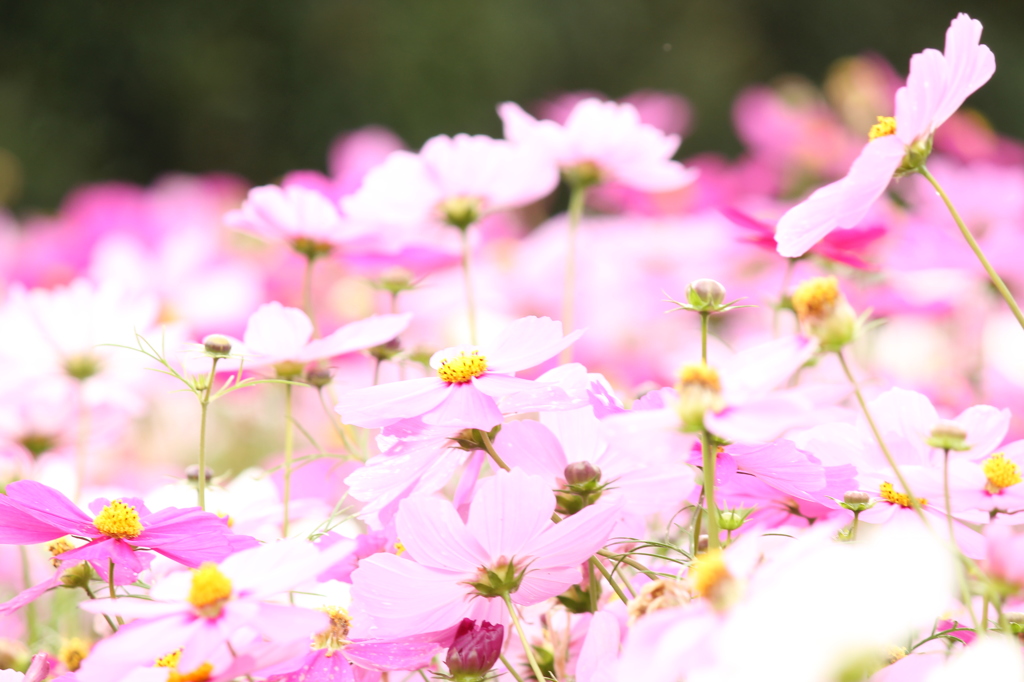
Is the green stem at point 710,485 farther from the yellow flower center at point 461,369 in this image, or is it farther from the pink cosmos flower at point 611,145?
the pink cosmos flower at point 611,145

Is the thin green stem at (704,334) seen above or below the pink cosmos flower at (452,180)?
below

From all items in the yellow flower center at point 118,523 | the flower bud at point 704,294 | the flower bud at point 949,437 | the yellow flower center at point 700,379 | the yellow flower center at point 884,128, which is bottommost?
the yellow flower center at point 118,523

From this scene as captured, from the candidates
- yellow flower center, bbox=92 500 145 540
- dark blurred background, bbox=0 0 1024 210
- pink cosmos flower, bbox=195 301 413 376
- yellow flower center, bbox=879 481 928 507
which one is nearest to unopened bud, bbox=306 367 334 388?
pink cosmos flower, bbox=195 301 413 376

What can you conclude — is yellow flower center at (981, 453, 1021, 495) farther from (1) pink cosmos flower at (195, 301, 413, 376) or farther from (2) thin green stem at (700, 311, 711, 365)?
(1) pink cosmos flower at (195, 301, 413, 376)

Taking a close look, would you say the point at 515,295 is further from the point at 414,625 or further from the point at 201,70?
the point at 201,70

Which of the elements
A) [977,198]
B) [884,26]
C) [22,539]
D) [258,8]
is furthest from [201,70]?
[22,539]

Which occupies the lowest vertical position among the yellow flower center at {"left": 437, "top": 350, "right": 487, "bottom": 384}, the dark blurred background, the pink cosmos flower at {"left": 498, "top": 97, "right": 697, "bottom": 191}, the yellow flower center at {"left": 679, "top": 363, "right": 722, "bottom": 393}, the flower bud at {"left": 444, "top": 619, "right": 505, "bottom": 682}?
the flower bud at {"left": 444, "top": 619, "right": 505, "bottom": 682}

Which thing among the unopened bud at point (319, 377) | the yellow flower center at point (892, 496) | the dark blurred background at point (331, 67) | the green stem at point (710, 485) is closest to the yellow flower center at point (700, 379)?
the green stem at point (710, 485)

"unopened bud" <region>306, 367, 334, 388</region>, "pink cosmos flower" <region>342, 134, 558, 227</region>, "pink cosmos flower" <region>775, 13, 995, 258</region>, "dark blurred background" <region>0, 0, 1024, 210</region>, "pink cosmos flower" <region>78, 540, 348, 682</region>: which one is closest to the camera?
"pink cosmos flower" <region>78, 540, 348, 682</region>
